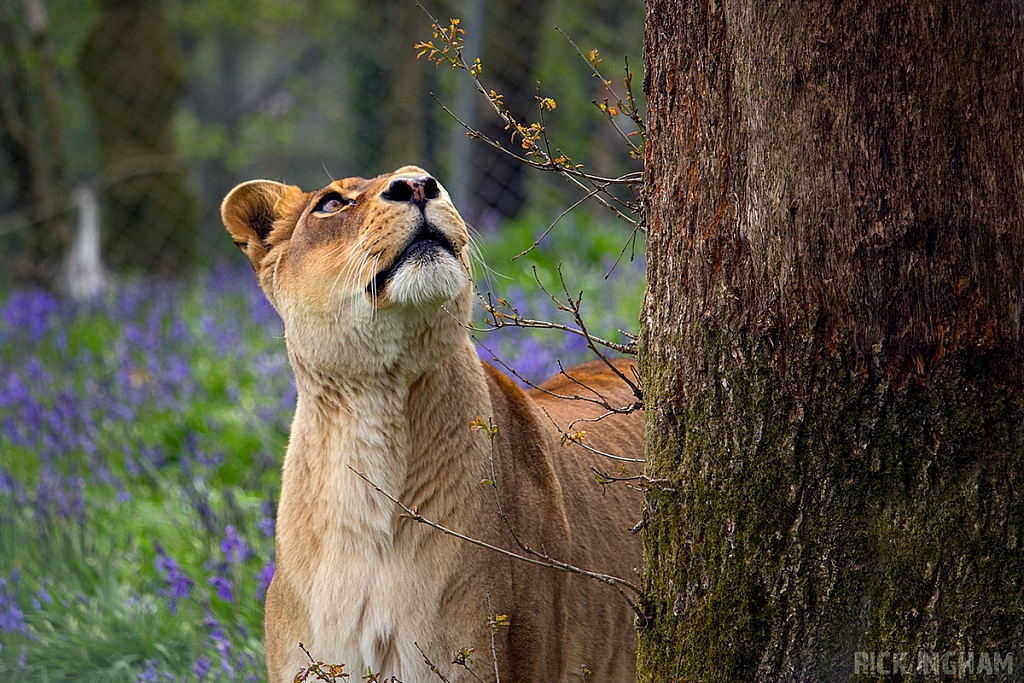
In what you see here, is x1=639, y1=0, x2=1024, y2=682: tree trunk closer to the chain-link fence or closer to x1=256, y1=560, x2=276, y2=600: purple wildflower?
x1=256, y1=560, x2=276, y2=600: purple wildflower

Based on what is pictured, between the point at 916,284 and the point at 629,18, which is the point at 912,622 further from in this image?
the point at 629,18

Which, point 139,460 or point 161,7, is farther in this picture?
point 161,7

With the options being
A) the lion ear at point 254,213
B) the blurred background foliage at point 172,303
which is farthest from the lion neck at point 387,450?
the lion ear at point 254,213

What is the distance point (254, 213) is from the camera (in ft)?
11.4

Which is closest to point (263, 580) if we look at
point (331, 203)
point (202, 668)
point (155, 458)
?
point (202, 668)

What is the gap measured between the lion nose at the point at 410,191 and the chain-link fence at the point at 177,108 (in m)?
5.15

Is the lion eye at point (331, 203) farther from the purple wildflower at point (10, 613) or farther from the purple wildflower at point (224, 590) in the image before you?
the purple wildflower at point (10, 613)

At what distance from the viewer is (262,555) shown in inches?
177

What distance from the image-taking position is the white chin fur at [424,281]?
280 centimetres

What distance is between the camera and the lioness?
281cm

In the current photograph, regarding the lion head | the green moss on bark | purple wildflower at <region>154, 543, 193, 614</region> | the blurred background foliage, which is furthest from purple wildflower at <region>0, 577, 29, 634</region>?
the green moss on bark

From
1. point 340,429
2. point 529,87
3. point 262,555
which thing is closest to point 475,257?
point 340,429

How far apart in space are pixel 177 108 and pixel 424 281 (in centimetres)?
1142

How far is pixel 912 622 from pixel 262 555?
10.0ft
